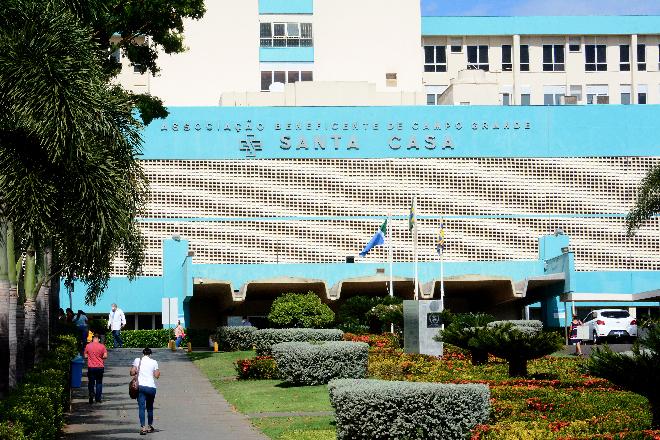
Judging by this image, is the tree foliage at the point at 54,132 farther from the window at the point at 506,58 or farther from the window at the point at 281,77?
the window at the point at 506,58

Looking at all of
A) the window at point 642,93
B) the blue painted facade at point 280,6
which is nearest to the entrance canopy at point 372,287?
the blue painted facade at point 280,6

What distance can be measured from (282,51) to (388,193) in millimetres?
13287

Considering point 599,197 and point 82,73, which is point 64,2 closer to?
point 82,73

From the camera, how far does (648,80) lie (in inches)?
3204

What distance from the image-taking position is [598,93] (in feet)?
266

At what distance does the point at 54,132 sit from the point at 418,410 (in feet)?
22.3

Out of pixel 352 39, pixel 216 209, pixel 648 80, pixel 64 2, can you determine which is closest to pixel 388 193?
pixel 216 209

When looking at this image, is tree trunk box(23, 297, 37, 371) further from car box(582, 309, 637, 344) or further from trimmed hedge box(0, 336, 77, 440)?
car box(582, 309, 637, 344)

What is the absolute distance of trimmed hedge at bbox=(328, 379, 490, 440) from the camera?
58.7 ft

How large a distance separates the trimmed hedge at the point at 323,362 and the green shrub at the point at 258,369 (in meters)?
2.66

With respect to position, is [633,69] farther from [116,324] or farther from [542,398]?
[542,398]

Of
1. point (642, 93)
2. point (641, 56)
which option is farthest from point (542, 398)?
point (641, 56)

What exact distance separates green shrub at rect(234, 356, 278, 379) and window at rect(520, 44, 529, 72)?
5175 cm

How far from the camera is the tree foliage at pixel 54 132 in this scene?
18.2 metres
